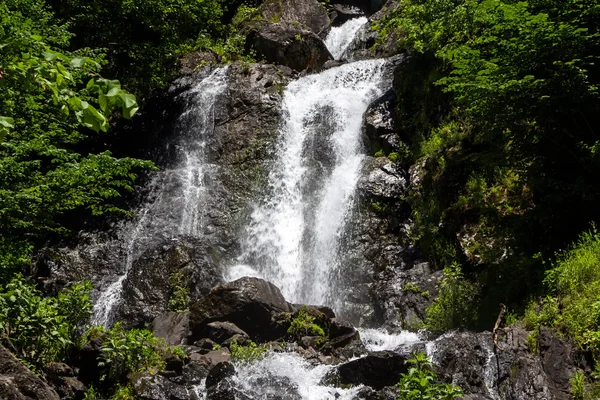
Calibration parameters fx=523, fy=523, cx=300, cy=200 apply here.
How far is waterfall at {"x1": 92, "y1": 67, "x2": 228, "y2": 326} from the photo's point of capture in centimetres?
1552

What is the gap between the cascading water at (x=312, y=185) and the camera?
14.1m

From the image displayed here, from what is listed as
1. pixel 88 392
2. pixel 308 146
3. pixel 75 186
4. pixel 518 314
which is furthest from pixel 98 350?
pixel 308 146

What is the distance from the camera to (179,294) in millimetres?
12406

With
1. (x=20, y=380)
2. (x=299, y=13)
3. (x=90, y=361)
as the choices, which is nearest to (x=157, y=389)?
(x=90, y=361)

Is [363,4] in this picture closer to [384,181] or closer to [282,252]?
[384,181]

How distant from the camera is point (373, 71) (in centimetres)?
1886

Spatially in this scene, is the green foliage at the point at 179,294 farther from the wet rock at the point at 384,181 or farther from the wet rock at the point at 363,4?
the wet rock at the point at 363,4

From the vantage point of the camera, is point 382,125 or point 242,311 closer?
point 242,311

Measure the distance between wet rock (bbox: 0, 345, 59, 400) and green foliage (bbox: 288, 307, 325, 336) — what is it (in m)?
5.20

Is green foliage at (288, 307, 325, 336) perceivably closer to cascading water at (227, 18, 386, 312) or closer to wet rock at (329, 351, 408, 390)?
wet rock at (329, 351, 408, 390)

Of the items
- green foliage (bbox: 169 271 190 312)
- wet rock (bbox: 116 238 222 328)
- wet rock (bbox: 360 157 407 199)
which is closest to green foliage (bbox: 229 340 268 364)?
green foliage (bbox: 169 271 190 312)

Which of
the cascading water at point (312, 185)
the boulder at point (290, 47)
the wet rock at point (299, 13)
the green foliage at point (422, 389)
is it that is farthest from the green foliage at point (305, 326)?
the wet rock at point (299, 13)

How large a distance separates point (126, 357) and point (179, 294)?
4057mm

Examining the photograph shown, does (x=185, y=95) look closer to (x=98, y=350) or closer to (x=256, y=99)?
(x=256, y=99)
